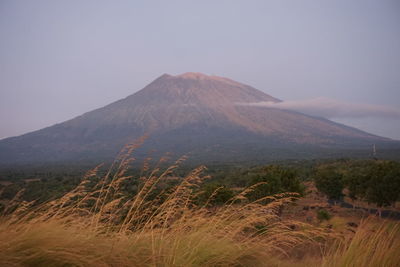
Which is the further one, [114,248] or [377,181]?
[377,181]

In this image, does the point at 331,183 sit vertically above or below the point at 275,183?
below

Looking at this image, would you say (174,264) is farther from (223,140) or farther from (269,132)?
(269,132)

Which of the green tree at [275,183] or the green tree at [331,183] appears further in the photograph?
the green tree at [331,183]

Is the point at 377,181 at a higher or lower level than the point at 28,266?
lower

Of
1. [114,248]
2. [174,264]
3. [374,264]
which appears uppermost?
[114,248]

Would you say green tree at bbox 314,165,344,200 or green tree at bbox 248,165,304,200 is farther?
green tree at bbox 314,165,344,200

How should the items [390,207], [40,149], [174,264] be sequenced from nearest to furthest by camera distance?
[174,264]
[390,207]
[40,149]

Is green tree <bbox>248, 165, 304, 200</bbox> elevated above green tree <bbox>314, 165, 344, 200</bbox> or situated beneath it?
elevated above

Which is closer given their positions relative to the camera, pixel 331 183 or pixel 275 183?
pixel 275 183

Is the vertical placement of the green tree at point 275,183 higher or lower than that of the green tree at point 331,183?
higher

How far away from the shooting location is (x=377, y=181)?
24781mm

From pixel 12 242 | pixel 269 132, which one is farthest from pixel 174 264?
pixel 269 132

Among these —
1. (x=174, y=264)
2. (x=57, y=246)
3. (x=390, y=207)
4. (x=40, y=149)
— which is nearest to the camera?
(x=57, y=246)

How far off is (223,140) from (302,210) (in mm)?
154358
